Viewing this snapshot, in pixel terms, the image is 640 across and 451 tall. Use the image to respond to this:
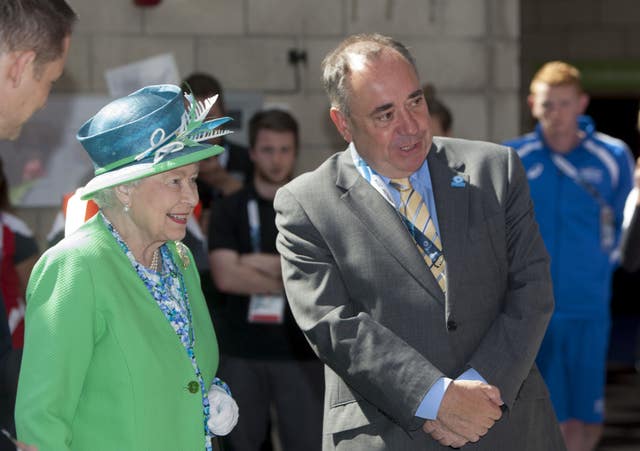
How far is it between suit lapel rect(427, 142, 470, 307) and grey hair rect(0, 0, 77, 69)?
127cm

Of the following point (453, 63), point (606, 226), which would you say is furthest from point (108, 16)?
point (606, 226)

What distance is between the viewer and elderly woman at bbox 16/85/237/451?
286 cm

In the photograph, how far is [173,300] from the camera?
3188 mm

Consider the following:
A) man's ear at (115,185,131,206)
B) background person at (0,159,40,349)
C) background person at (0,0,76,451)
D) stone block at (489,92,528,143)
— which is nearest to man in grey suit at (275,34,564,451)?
man's ear at (115,185,131,206)

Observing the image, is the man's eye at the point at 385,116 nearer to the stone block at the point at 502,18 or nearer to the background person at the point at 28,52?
the background person at the point at 28,52

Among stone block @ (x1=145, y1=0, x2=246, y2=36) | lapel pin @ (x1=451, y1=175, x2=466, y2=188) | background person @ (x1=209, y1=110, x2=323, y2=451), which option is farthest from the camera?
stone block @ (x1=145, y1=0, x2=246, y2=36)

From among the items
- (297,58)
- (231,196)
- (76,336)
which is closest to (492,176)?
(76,336)

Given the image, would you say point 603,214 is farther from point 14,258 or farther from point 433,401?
point 433,401

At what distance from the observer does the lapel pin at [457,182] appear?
137 inches

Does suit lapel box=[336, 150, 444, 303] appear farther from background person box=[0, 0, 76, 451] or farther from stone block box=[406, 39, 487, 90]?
stone block box=[406, 39, 487, 90]

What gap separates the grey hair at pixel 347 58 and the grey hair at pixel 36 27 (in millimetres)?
1108

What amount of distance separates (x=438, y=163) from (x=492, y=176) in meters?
0.18

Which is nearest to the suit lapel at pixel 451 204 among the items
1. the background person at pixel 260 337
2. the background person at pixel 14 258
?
the background person at pixel 260 337

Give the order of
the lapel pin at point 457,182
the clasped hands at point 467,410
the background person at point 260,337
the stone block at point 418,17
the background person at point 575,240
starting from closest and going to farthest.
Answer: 1. the clasped hands at point 467,410
2. the lapel pin at point 457,182
3. the background person at point 260,337
4. the background person at point 575,240
5. the stone block at point 418,17
